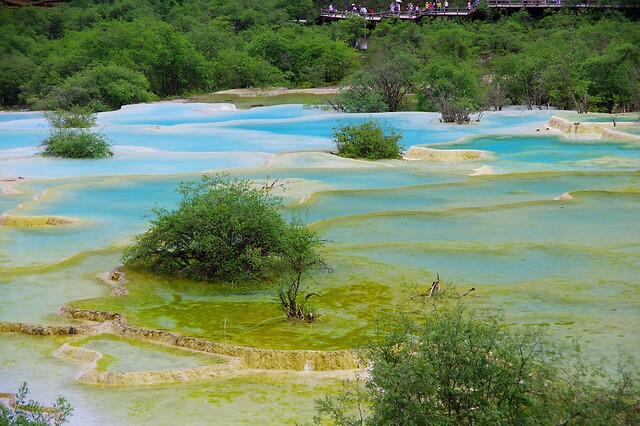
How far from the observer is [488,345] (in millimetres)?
4754

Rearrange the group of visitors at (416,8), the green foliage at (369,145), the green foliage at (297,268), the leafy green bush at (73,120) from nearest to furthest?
1. the green foliage at (297,268)
2. the green foliage at (369,145)
3. the leafy green bush at (73,120)
4. the group of visitors at (416,8)

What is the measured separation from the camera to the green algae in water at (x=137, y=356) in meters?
7.27

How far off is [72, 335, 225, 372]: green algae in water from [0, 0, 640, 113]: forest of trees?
63.9 ft

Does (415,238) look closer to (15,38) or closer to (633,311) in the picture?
(633,311)

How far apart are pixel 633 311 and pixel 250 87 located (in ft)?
123

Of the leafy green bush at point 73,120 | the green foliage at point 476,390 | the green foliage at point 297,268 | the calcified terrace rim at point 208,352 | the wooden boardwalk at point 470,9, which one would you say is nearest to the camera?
the green foliage at point 476,390

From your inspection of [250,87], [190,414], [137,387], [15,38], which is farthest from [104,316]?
[15,38]

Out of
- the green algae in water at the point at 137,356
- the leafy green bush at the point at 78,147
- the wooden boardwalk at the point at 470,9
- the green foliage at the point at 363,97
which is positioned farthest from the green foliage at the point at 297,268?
the wooden boardwalk at the point at 470,9

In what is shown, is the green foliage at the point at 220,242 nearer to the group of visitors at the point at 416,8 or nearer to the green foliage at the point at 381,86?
the green foliage at the point at 381,86

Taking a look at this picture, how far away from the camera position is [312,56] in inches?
1860

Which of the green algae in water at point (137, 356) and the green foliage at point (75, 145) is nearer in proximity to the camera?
the green algae in water at point (137, 356)

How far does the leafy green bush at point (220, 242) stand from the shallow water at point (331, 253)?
0.84 ft

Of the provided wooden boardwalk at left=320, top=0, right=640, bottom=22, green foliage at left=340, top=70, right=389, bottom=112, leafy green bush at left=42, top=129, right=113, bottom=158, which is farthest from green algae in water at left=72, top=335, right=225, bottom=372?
wooden boardwalk at left=320, top=0, right=640, bottom=22

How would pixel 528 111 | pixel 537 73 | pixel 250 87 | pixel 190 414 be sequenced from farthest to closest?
pixel 250 87
pixel 537 73
pixel 528 111
pixel 190 414
